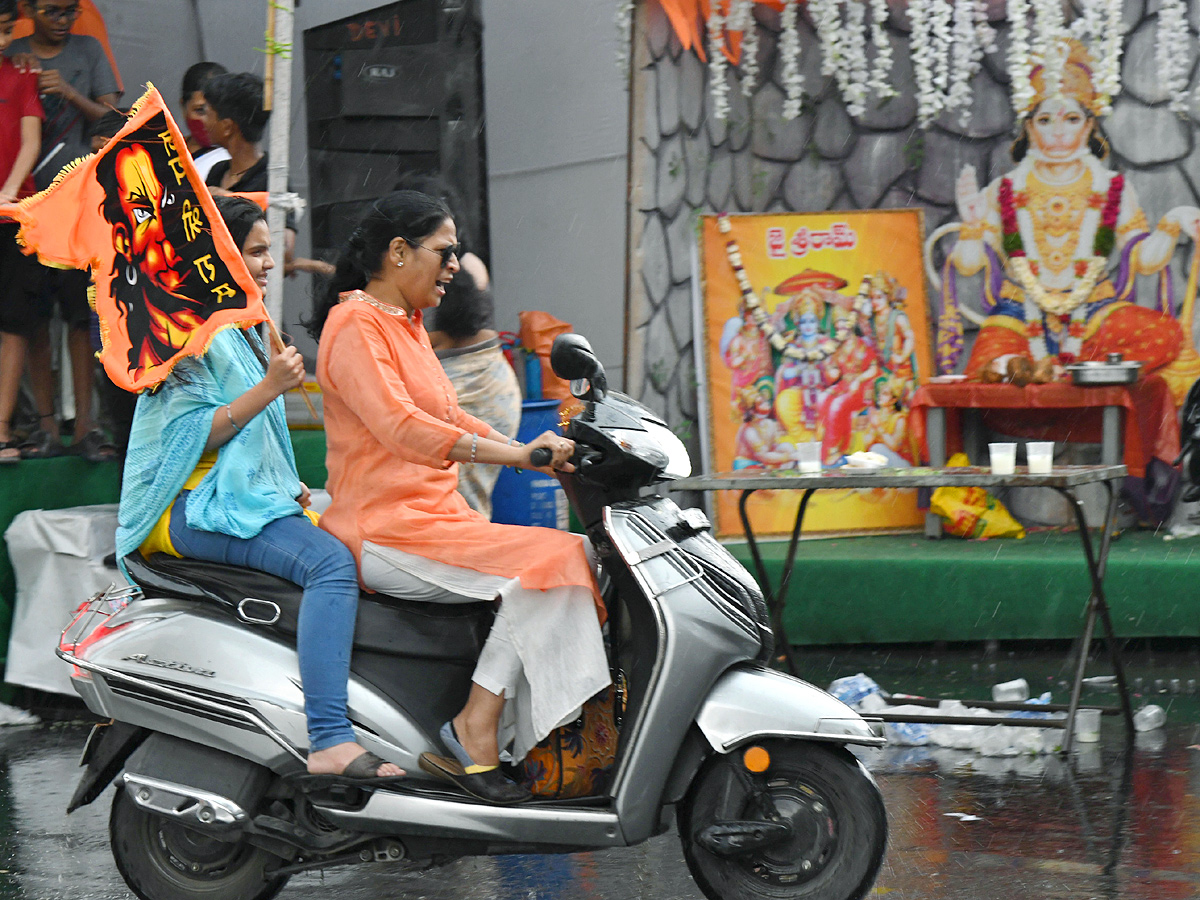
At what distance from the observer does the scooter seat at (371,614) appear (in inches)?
131

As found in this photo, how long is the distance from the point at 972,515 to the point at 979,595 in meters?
0.94

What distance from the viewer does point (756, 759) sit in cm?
314

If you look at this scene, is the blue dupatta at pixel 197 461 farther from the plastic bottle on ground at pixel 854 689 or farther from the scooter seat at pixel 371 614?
the plastic bottle on ground at pixel 854 689

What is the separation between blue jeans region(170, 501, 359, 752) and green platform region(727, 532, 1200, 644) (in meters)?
3.53

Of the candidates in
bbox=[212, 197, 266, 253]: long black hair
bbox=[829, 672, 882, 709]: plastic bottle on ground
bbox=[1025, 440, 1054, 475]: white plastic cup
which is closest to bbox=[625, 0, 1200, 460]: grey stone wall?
bbox=[829, 672, 882, 709]: plastic bottle on ground

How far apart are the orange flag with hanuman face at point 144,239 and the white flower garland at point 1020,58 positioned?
5.14m

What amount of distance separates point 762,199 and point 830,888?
208 inches

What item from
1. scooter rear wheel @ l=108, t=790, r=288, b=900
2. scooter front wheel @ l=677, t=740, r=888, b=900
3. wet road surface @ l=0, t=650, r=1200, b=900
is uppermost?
scooter front wheel @ l=677, t=740, r=888, b=900

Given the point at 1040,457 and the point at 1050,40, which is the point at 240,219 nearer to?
the point at 1040,457

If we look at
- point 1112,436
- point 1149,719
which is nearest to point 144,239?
point 1149,719

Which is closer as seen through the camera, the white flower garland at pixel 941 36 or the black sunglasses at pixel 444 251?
the black sunglasses at pixel 444 251

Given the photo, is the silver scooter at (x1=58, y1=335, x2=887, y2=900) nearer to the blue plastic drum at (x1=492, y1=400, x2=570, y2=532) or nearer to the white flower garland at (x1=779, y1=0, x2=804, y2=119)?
the blue plastic drum at (x1=492, y1=400, x2=570, y2=532)

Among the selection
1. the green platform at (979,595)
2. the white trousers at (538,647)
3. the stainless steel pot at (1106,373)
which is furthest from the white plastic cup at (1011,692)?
the white trousers at (538,647)

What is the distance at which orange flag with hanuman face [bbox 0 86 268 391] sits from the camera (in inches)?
139
